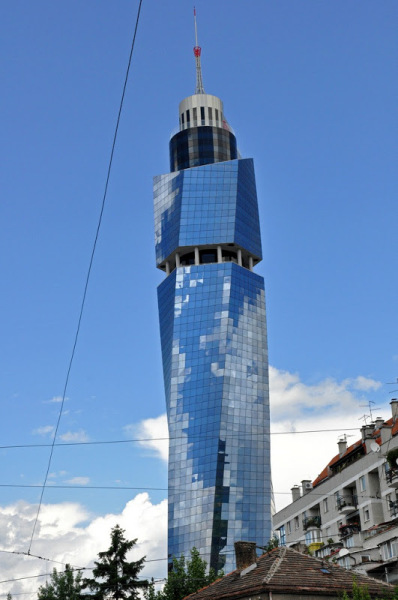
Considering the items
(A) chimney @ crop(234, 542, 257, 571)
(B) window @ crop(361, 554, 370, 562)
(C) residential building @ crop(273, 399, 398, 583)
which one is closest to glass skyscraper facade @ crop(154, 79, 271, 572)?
(C) residential building @ crop(273, 399, 398, 583)

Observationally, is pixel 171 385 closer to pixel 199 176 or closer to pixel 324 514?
pixel 199 176

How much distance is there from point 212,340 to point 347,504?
85.7 meters

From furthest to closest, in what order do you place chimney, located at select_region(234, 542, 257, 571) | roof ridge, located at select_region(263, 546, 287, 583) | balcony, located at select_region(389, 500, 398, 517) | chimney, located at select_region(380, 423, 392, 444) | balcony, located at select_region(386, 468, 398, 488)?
1. chimney, located at select_region(380, 423, 392, 444)
2. balcony, located at select_region(386, 468, 398, 488)
3. balcony, located at select_region(389, 500, 398, 517)
4. chimney, located at select_region(234, 542, 257, 571)
5. roof ridge, located at select_region(263, 546, 287, 583)

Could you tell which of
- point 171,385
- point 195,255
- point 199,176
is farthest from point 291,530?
point 199,176

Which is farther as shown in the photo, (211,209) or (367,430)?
(211,209)

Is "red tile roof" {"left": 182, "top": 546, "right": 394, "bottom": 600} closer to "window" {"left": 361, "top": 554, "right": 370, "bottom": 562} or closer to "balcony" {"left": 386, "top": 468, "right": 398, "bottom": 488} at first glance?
"window" {"left": 361, "top": 554, "right": 370, "bottom": 562}

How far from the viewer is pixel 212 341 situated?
168750 millimetres

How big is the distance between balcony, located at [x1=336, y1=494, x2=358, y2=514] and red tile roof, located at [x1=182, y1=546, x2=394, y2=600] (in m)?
44.8

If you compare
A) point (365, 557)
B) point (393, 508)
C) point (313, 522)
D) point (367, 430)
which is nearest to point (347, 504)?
point (367, 430)

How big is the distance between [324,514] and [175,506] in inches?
2889

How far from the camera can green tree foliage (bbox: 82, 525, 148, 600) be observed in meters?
69.6

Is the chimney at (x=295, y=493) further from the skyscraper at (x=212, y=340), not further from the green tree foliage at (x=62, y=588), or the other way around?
the skyscraper at (x=212, y=340)

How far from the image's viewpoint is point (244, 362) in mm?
170375

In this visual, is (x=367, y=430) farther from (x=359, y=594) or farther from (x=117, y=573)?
(x=359, y=594)
